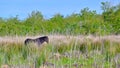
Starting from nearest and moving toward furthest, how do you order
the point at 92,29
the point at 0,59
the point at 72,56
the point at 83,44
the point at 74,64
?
1. the point at 0,59
2. the point at 74,64
3. the point at 72,56
4. the point at 83,44
5. the point at 92,29

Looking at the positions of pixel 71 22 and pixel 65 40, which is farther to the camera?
pixel 71 22

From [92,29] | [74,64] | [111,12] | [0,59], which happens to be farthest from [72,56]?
[111,12]

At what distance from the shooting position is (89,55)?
823 cm

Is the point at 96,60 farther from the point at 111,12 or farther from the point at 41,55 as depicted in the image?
the point at 111,12

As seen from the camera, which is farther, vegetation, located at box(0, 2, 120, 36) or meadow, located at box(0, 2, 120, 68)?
vegetation, located at box(0, 2, 120, 36)

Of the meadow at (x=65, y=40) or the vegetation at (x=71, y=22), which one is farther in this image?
the vegetation at (x=71, y=22)

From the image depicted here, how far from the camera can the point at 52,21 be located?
37.8 m

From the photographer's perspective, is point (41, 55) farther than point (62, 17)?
No

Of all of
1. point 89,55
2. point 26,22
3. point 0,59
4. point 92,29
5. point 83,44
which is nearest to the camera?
point 0,59

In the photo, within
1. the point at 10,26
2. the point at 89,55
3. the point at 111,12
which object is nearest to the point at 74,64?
the point at 89,55

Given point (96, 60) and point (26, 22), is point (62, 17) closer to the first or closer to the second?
point (26, 22)

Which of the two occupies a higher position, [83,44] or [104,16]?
[104,16]

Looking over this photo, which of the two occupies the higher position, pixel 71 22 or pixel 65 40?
pixel 71 22

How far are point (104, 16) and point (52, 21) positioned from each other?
6602 millimetres
